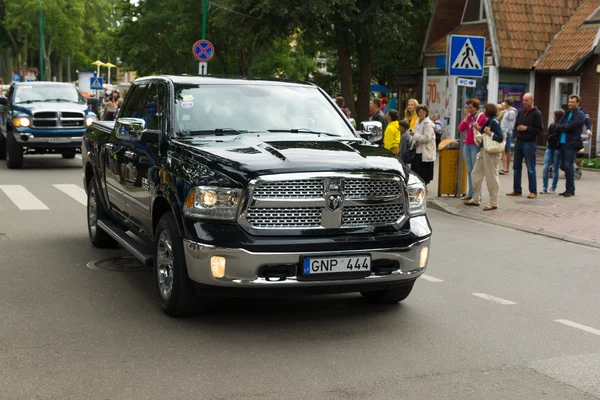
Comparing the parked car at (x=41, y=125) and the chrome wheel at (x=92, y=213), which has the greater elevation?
the parked car at (x=41, y=125)

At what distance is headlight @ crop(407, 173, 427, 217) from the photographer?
6734 millimetres

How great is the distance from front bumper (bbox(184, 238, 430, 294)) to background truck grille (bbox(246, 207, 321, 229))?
207 millimetres

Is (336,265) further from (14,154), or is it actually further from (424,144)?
(14,154)

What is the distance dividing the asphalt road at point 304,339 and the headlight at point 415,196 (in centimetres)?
83

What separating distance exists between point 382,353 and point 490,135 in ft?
28.8

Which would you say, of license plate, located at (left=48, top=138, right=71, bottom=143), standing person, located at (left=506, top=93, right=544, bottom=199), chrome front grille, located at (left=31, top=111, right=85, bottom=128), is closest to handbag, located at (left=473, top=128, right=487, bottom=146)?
standing person, located at (left=506, top=93, right=544, bottom=199)

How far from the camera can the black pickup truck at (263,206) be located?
239 inches

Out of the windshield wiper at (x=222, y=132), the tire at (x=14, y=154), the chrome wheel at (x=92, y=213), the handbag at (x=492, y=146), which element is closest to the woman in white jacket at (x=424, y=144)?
the handbag at (x=492, y=146)

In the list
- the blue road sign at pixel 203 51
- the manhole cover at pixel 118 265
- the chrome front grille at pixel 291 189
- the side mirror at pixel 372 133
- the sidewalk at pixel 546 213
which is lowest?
the sidewalk at pixel 546 213

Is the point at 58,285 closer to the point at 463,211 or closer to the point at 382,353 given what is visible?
the point at 382,353

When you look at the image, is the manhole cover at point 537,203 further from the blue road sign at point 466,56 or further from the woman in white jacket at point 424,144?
the blue road sign at point 466,56

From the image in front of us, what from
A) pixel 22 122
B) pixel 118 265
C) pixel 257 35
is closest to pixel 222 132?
pixel 118 265

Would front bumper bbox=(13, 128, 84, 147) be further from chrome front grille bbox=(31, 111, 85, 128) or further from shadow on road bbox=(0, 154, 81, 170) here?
shadow on road bbox=(0, 154, 81, 170)

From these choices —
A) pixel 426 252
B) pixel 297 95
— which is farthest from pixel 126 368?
pixel 297 95
